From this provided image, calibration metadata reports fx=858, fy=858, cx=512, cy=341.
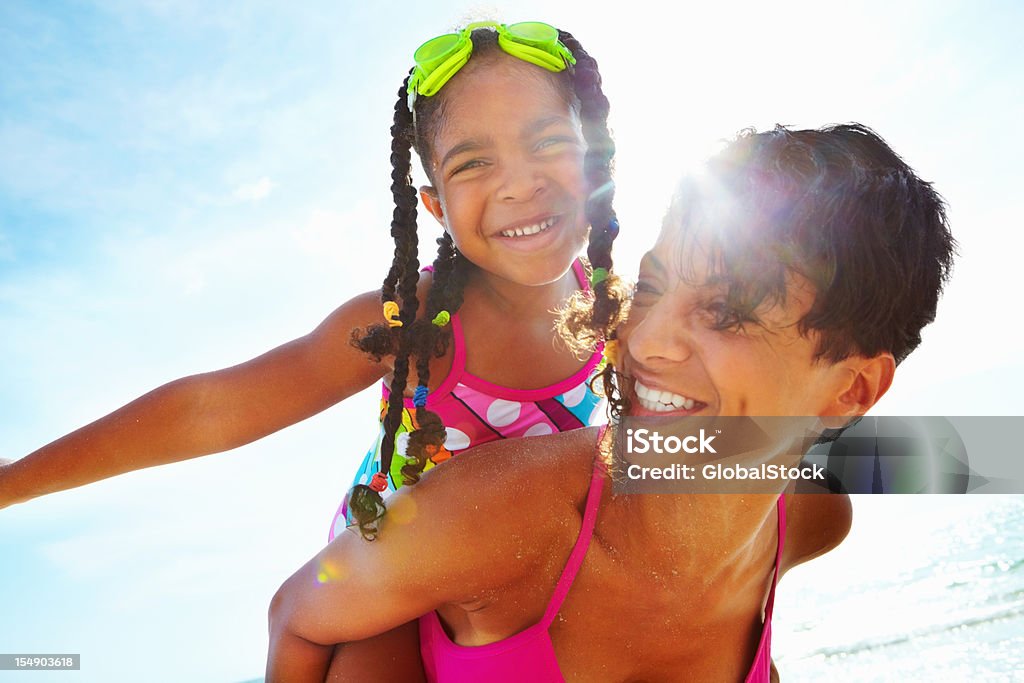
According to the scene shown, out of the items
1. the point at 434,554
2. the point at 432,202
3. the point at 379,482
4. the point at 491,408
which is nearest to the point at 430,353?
the point at 491,408

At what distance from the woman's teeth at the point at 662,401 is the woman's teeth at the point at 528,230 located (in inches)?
44.3

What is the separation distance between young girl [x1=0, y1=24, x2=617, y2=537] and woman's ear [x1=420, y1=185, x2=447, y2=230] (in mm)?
10

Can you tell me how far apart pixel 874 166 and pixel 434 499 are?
1.61 m

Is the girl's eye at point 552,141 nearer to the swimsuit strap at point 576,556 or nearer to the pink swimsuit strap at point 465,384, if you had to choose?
the pink swimsuit strap at point 465,384

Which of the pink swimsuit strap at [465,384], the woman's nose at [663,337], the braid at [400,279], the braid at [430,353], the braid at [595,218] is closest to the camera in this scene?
the woman's nose at [663,337]

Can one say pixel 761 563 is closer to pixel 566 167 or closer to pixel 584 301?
pixel 584 301

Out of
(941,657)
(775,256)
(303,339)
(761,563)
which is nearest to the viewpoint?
(775,256)

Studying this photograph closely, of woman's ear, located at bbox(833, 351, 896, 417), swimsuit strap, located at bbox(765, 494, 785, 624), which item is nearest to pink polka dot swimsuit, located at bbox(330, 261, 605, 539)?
swimsuit strap, located at bbox(765, 494, 785, 624)

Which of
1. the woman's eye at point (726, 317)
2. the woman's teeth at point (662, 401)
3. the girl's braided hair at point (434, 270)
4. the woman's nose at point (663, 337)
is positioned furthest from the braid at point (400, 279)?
the woman's eye at point (726, 317)

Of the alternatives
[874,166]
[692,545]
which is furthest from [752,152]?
[692,545]

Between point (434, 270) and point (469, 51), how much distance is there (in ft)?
3.19

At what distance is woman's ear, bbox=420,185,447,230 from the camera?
3934 millimetres

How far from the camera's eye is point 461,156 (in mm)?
3588

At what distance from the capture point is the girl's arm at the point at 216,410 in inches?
146
